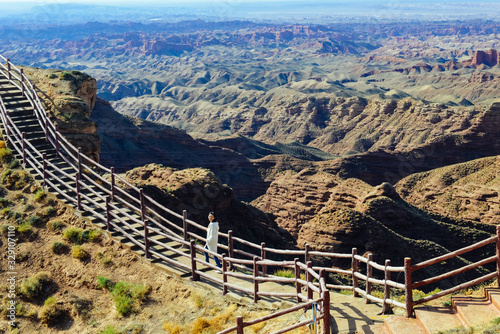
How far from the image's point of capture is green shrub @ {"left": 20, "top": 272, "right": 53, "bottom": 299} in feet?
40.1

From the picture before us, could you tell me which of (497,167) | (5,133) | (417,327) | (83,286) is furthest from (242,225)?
(497,167)

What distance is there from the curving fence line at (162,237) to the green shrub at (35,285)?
2.19m

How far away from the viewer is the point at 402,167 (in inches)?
2566

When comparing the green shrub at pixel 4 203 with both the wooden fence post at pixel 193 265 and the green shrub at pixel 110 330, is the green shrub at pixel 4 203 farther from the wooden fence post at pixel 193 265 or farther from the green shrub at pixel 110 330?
the wooden fence post at pixel 193 265

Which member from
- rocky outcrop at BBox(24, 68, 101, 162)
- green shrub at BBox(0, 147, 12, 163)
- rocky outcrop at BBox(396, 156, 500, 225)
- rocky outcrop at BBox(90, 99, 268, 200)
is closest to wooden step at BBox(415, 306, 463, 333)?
green shrub at BBox(0, 147, 12, 163)

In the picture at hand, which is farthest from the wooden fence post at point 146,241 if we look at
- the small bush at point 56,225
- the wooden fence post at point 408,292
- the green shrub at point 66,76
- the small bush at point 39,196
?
the green shrub at point 66,76

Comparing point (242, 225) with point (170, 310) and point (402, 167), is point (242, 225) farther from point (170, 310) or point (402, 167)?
point (402, 167)

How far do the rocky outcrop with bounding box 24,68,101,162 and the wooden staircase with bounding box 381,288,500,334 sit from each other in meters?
15.0

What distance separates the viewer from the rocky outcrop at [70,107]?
20578 millimetres

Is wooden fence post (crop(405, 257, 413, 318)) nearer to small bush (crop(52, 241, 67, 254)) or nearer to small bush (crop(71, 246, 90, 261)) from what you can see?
small bush (crop(71, 246, 90, 261))

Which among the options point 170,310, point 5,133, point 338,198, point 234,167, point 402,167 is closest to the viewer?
point 170,310

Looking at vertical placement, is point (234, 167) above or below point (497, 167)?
below

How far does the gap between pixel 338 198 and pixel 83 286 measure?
31.7m

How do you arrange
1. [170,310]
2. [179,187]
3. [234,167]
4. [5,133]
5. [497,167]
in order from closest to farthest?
[170,310]
[5,133]
[179,187]
[497,167]
[234,167]
